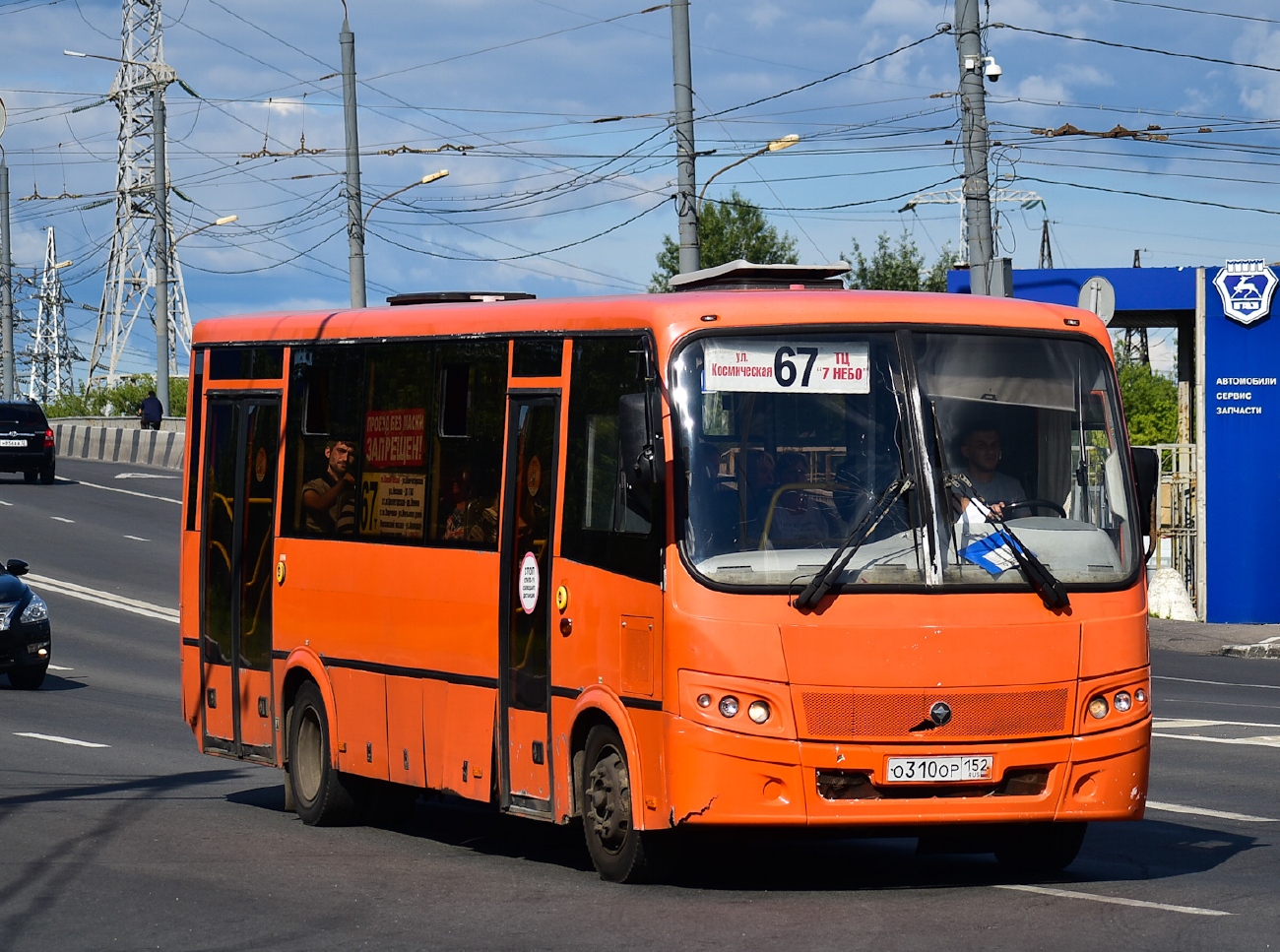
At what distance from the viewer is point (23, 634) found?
21.7 metres

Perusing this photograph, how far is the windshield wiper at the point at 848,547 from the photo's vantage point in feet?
28.2

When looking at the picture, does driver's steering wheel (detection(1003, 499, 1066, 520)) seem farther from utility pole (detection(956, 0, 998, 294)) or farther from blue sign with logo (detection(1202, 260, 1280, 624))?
blue sign with logo (detection(1202, 260, 1280, 624))

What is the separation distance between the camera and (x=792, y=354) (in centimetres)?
906

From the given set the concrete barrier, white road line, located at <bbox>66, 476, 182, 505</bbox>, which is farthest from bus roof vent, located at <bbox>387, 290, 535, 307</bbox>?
the concrete barrier

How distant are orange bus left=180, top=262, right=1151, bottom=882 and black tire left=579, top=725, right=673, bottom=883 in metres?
0.02

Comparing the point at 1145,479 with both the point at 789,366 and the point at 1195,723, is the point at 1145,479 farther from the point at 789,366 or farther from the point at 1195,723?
the point at 1195,723

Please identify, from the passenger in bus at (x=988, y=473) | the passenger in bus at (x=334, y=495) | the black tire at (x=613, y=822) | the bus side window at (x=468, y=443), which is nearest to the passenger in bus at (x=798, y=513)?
the passenger in bus at (x=988, y=473)

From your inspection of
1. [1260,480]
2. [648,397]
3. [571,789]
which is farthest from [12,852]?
[1260,480]

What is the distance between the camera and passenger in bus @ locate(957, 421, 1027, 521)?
898cm

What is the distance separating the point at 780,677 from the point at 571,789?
146 centimetres

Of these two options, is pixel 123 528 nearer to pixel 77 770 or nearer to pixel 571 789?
pixel 77 770

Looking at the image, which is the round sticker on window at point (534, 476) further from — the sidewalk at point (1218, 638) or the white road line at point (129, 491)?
the white road line at point (129, 491)

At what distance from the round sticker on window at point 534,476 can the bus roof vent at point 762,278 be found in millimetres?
1295

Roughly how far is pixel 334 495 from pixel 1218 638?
58.5ft
